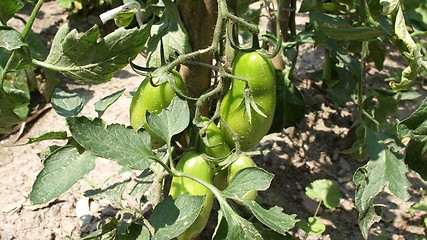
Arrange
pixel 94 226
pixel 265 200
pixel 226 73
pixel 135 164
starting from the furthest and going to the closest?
A: 1. pixel 265 200
2. pixel 94 226
3. pixel 226 73
4. pixel 135 164

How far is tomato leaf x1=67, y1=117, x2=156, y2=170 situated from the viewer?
2.96 feet

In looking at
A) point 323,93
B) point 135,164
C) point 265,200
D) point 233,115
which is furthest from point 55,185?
point 323,93

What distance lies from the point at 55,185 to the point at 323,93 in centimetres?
156

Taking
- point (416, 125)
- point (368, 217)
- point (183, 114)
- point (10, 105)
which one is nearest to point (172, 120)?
point (183, 114)

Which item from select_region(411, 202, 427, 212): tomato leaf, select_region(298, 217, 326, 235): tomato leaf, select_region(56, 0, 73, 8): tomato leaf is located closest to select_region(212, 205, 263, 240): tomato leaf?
select_region(298, 217, 326, 235): tomato leaf

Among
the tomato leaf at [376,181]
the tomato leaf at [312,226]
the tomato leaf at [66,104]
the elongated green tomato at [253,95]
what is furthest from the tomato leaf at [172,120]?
the tomato leaf at [312,226]

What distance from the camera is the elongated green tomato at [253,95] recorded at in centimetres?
107

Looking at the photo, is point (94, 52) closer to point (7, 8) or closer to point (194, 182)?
point (7, 8)

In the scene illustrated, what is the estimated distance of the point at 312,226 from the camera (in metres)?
1.65

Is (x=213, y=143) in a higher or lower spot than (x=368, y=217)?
higher

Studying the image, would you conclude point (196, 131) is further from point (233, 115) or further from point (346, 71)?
point (346, 71)

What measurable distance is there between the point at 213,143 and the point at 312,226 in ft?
2.33

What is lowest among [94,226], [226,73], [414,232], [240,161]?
[414,232]

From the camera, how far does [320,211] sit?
180 centimetres
